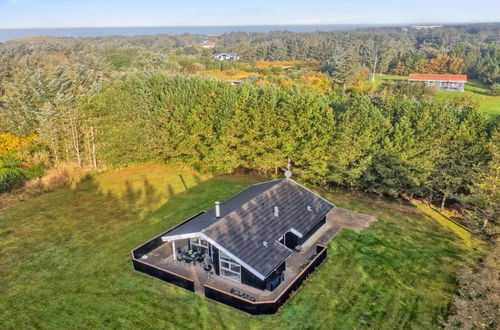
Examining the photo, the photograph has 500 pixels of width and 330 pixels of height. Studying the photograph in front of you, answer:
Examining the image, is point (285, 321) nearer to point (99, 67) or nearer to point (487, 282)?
point (487, 282)

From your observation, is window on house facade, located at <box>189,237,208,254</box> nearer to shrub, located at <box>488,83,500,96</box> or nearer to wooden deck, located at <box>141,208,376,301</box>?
wooden deck, located at <box>141,208,376,301</box>

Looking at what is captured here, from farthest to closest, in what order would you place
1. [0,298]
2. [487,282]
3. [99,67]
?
[99,67] < [0,298] < [487,282]

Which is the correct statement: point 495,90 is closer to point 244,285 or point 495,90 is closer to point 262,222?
point 262,222

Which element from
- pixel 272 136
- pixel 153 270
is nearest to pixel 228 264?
pixel 153 270

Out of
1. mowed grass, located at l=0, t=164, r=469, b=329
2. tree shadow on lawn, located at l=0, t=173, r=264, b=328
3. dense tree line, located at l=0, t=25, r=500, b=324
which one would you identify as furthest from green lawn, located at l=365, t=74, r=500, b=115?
tree shadow on lawn, located at l=0, t=173, r=264, b=328

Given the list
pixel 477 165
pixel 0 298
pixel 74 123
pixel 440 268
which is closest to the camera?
pixel 0 298

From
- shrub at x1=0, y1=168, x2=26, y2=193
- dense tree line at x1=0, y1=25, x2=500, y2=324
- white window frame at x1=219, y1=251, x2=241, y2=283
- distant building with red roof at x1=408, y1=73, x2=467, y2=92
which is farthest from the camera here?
distant building with red roof at x1=408, y1=73, x2=467, y2=92

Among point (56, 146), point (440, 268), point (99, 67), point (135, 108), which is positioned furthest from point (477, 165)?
point (99, 67)
